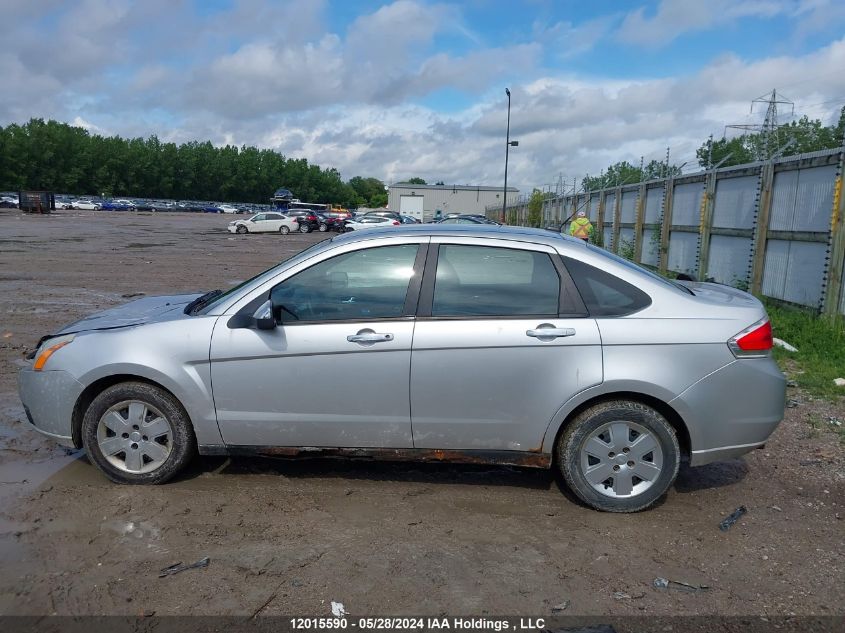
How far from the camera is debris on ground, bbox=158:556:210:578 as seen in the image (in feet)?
11.7

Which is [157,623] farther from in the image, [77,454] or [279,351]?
[77,454]

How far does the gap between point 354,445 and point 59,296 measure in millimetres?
10690

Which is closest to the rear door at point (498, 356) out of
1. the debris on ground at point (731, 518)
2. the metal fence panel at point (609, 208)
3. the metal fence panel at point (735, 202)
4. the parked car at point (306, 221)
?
the debris on ground at point (731, 518)

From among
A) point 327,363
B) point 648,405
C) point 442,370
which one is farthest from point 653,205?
point 327,363

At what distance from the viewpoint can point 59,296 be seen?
12.9m

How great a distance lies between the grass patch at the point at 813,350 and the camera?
23.9 feet

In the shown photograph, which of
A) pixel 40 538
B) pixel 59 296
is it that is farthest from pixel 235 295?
pixel 59 296

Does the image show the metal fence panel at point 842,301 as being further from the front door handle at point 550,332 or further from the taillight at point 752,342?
the front door handle at point 550,332

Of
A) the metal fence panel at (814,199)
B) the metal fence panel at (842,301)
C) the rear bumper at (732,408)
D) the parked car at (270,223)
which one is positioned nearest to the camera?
the rear bumper at (732,408)

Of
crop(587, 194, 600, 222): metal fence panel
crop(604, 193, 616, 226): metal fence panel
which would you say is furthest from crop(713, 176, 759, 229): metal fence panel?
crop(587, 194, 600, 222): metal fence panel

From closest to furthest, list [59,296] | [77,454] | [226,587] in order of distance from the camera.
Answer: [226,587] → [77,454] → [59,296]

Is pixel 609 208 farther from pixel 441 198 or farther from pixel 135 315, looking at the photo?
pixel 441 198

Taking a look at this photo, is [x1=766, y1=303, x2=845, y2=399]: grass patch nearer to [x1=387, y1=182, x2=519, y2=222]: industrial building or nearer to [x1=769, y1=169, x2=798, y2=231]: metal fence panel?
[x1=769, y1=169, x2=798, y2=231]: metal fence panel

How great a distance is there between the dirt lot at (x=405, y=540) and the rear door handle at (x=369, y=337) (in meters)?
1.06
